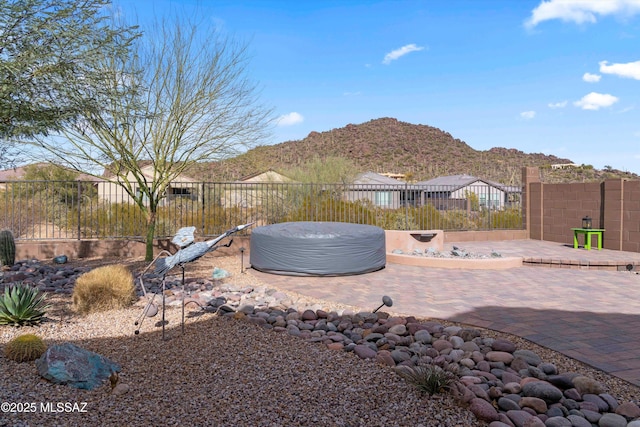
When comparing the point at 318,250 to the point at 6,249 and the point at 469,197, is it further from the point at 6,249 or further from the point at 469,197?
the point at 469,197

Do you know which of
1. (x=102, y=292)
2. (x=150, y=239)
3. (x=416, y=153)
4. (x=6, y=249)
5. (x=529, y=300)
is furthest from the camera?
(x=416, y=153)

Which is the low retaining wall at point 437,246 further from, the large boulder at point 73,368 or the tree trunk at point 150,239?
the large boulder at point 73,368

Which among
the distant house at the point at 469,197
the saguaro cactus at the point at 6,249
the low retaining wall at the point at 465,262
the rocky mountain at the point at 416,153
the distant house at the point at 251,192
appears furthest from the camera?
the rocky mountain at the point at 416,153

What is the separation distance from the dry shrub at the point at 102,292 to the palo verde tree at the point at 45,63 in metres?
2.15

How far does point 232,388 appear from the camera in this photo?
11.5ft

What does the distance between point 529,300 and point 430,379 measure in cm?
386

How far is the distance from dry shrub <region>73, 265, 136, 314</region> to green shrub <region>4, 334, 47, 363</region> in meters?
1.80

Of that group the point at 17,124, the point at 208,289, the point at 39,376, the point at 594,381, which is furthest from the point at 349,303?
the point at 17,124

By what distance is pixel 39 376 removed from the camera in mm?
3621

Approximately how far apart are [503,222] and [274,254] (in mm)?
10141

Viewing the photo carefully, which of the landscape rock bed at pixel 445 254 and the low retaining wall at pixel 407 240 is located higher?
the low retaining wall at pixel 407 240

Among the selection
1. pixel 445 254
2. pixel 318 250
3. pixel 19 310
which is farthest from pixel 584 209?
pixel 19 310

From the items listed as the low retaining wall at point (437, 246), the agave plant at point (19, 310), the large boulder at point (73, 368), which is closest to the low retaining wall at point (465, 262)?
the low retaining wall at point (437, 246)

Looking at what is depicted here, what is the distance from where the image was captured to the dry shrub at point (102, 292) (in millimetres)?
5883
